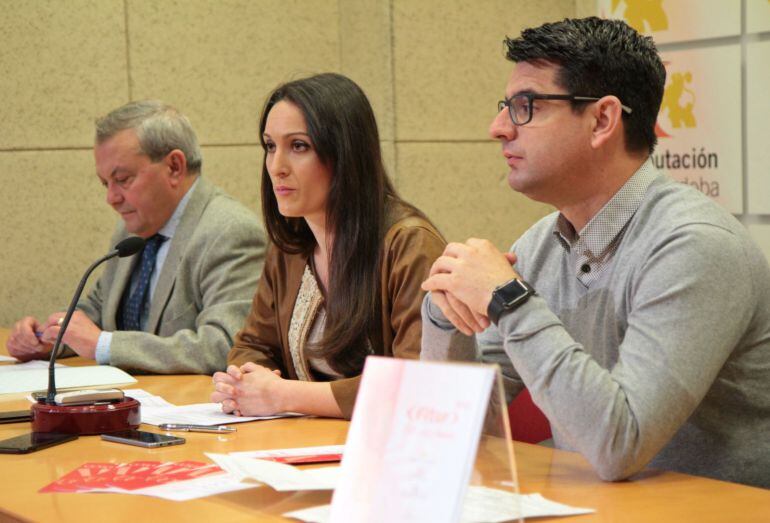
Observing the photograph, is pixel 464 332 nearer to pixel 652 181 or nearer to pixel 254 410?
pixel 652 181

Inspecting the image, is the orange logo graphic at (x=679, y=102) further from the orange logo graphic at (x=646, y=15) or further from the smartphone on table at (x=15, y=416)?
the smartphone on table at (x=15, y=416)

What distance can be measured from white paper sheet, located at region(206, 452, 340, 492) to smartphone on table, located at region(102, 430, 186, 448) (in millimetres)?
268

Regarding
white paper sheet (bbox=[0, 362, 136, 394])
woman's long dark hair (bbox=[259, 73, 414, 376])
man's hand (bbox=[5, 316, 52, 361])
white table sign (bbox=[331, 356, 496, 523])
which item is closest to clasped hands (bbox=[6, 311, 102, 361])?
man's hand (bbox=[5, 316, 52, 361])

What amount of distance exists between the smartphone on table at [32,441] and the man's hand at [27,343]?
3.59ft

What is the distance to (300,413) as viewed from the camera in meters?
2.15

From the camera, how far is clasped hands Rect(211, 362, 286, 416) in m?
2.13

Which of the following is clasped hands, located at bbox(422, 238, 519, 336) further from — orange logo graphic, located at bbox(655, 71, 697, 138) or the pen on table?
orange logo graphic, located at bbox(655, 71, 697, 138)

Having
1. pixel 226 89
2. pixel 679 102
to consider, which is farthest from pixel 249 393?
pixel 226 89

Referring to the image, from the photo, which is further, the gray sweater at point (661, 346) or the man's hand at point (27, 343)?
the man's hand at point (27, 343)

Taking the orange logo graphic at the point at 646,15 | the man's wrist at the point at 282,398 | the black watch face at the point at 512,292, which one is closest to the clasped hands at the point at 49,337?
the man's wrist at the point at 282,398

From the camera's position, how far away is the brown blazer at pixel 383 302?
2258 mm

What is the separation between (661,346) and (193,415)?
1.01m

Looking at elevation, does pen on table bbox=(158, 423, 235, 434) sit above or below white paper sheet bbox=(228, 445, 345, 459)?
below

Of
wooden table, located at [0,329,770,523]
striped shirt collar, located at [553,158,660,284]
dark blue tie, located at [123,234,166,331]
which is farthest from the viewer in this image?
dark blue tie, located at [123,234,166,331]
